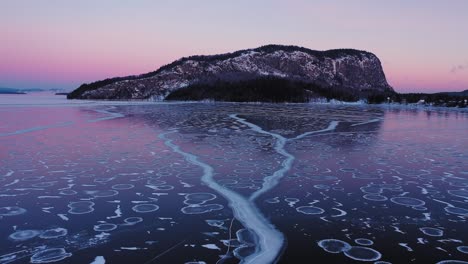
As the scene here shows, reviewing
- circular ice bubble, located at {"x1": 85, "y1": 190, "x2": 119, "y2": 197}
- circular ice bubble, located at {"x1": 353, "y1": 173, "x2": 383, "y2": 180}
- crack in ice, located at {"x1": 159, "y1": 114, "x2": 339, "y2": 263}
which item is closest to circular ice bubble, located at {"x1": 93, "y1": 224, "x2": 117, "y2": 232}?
circular ice bubble, located at {"x1": 85, "y1": 190, "x2": 119, "y2": 197}

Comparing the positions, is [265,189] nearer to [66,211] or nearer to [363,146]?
[66,211]

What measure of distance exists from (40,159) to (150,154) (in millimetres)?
3215

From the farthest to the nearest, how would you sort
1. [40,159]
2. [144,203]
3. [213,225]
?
[40,159], [144,203], [213,225]

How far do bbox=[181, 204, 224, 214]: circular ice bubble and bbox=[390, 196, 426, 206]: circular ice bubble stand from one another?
3.35 metres

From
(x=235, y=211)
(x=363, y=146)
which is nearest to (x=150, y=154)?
(x=235, y=211)

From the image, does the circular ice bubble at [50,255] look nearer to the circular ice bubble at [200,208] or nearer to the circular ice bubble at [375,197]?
the circular ice bubble at [200,208]

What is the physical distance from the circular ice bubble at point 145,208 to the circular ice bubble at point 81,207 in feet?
2.44

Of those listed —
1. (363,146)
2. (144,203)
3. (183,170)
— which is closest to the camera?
(144,203)

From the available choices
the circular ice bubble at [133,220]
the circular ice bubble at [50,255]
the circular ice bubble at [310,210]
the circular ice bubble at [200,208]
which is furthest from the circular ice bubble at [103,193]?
the circular ice bubble at [310,210]

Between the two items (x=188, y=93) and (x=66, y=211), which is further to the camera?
(x=188, y=93)

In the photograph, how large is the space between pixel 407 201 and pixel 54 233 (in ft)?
20.1

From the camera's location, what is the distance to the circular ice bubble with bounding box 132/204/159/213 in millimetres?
6531

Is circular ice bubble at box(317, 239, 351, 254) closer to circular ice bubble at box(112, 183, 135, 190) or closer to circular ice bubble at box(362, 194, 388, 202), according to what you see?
circular ice bubble at box(362, 194, 388, 202)

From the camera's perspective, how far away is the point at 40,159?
37.0 ft
